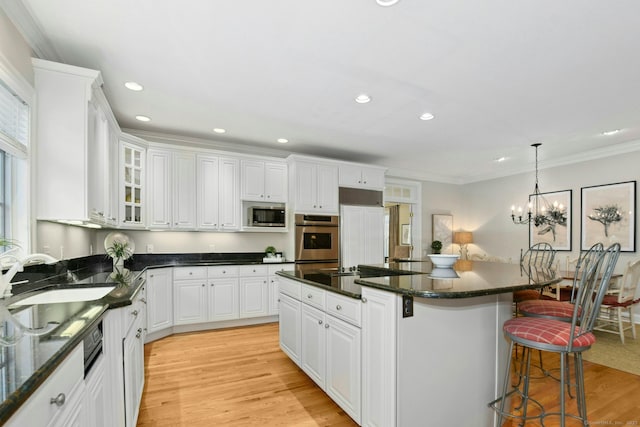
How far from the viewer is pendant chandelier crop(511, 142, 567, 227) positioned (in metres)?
5.61

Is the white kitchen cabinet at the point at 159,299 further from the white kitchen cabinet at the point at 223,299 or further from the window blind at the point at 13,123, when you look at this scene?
the window blind at the point at 13,123

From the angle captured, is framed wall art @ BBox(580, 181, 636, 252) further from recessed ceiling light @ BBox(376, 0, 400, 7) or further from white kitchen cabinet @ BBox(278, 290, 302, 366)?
recessed ceiling light @ BBox(376, 0, 400, 7)

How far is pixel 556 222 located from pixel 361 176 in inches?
139

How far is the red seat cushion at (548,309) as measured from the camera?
2.11 m

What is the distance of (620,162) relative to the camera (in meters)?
4.96

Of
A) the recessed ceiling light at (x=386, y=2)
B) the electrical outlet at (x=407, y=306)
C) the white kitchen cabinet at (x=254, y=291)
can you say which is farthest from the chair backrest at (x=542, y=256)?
the white kitchen cabinet at (x=254, y=291)

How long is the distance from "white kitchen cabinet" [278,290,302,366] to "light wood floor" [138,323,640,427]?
0.65 ft

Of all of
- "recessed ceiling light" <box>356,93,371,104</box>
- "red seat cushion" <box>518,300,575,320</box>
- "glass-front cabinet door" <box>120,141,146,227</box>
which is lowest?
"red seat cushion" <box>518,300,575,320</box>

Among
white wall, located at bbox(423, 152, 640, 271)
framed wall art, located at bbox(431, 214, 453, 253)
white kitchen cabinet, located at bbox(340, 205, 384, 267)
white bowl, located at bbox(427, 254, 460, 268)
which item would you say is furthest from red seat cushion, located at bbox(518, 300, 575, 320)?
framed wall art, located at bbox(431, 214, 453, 253)

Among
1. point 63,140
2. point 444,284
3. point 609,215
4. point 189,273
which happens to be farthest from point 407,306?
point 609,215

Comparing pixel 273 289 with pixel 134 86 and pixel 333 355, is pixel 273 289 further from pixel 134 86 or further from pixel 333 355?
pixel 134 86

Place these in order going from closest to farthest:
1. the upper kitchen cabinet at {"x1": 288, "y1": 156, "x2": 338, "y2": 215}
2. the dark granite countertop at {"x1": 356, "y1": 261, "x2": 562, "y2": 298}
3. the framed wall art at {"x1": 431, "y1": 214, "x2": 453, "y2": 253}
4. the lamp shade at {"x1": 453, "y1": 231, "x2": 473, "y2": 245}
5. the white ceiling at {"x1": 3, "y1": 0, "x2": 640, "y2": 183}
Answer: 1. the dark granite countertop at {"x1": 356, "y1": 261, "x2": 562, "y2": 298}
2. the white ceiling at {"x1": 3, "y1": 0, "x2": 640, "y2": 183}
3. the upper kitchen cabinet at {"x1": 288, "y1": 156, "x2": 338, "y2": 215}
4. the lamp shade at {"x1": 453, "y1": 231, "x2": 473, "y2": 245}
5. the framed wall art at {"x1": 431, "y1": 214, "x2": 453, "y2": 253}

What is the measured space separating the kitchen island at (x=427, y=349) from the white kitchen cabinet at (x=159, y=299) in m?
2.64

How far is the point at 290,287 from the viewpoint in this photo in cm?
298
